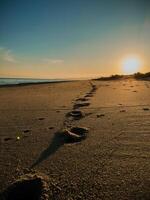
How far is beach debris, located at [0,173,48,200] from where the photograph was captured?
1395 mm

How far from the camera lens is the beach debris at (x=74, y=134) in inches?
90.9

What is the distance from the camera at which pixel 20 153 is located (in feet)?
6.66

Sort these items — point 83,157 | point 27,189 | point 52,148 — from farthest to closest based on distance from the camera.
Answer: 1. point 52,148
2. point 83,157
3. point 27,189

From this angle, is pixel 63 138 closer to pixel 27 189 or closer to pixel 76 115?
pixel 27 189

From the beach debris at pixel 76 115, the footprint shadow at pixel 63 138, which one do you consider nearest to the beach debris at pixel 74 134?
the footprint shadow at pixel 63 138

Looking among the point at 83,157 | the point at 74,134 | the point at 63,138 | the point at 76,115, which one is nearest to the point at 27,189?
the point at 83,157

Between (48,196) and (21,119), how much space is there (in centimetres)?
213

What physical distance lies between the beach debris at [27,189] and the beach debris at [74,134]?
2.49ft

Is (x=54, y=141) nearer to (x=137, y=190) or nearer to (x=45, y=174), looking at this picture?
(x=45, y=174)

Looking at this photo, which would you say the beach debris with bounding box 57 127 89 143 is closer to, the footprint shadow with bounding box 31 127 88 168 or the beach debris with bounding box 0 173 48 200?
the footprint shadow with bounding box 31 127 88 168

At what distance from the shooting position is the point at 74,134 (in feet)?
8.09

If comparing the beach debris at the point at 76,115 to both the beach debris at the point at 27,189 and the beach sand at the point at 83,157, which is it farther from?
the beach debris at the point at 27,189

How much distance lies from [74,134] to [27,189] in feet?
3.51

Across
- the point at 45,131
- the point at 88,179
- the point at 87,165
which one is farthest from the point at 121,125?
the point at 88,179
